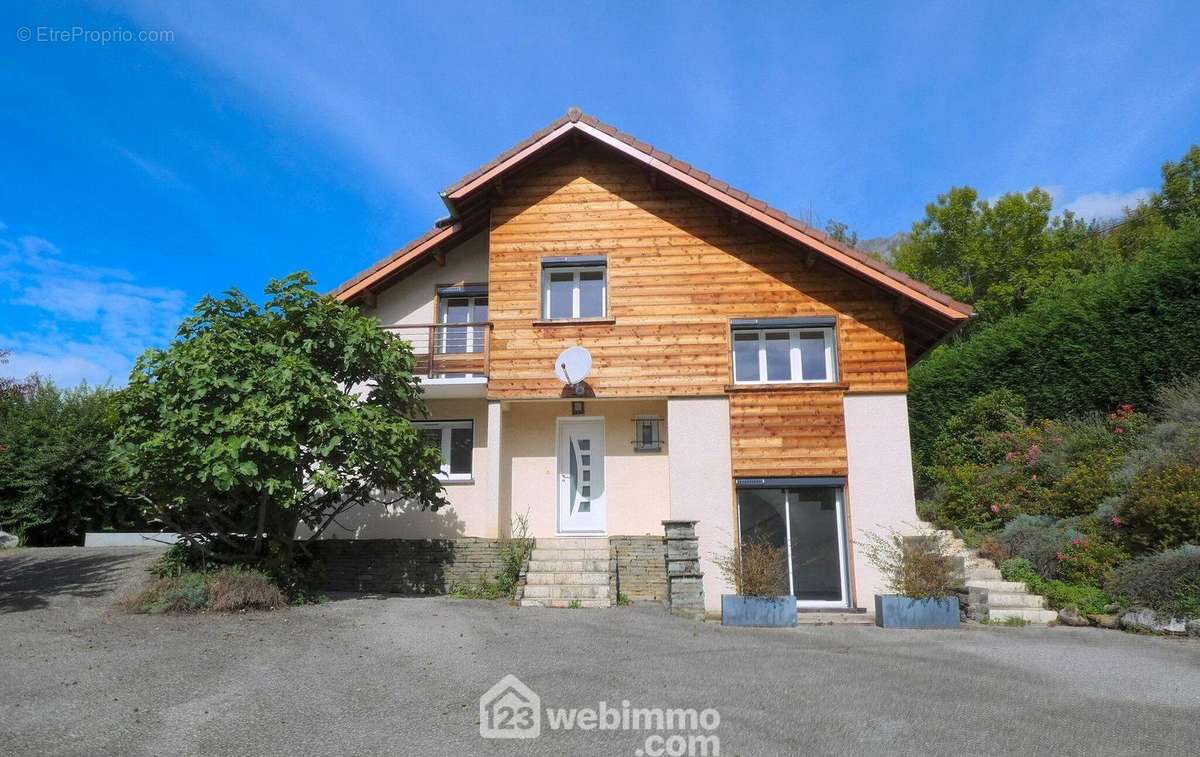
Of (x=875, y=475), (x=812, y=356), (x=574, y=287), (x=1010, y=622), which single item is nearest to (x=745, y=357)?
(x=812, y=356)

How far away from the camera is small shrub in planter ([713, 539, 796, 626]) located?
34.6 ft

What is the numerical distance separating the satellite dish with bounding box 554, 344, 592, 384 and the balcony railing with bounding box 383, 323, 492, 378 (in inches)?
60.1

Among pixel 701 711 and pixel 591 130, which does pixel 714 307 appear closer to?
Result: pixel 591 130

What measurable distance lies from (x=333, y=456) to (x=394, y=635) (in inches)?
127

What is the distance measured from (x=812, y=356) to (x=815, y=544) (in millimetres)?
3368

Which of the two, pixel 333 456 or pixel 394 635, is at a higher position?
pixel 333 456

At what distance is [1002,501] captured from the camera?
47.5ft

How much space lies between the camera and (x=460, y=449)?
15.2 metres

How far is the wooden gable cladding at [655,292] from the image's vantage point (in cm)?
1409

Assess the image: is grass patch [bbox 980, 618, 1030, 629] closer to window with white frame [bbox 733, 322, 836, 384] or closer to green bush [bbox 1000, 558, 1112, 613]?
green bush [bbox 1000, 558, 1112, 613]

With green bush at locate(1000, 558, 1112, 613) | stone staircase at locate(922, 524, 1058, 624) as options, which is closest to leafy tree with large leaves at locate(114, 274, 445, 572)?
stone staircase at locate(922, 524, 1058, 624)

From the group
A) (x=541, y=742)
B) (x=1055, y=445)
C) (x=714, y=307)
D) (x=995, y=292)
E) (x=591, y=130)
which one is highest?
(x=995, y=292)

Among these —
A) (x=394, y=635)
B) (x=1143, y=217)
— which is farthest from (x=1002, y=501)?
(x=1143, y=217)

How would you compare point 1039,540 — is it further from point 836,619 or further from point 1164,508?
point 836,619
